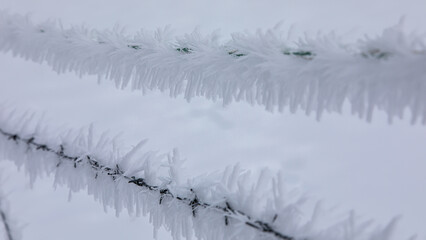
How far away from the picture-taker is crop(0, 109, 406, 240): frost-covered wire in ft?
2.29

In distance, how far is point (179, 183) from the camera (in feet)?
2.95

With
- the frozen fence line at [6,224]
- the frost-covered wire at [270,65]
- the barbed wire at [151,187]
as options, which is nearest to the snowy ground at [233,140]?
the frozen fence line at [6,224]

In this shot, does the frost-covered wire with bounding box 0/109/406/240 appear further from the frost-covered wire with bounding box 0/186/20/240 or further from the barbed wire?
the frost-covered wire with bounding box 0/186/20/240

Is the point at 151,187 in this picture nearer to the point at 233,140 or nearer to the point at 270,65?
the point at 270,65

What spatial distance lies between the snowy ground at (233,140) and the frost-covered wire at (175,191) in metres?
1.17

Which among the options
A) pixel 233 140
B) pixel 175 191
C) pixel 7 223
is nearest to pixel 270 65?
pixel 175 191

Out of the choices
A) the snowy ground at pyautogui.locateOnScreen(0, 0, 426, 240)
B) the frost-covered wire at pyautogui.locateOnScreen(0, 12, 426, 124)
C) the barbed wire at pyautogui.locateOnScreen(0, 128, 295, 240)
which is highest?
the frost-covered wire at pyautogui.locateOnScreen(0, 12, 426, 124)

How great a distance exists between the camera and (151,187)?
943 millimetres

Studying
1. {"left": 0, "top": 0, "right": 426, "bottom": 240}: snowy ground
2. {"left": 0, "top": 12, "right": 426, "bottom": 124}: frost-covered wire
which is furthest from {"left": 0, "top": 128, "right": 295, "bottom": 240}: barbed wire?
{"left": 0, "top": 0, "right": 426, "bottom": 240}: snowy ground

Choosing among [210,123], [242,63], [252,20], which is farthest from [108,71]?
[252,20]

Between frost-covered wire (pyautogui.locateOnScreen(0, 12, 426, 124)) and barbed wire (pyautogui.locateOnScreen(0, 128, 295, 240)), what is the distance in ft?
0.70

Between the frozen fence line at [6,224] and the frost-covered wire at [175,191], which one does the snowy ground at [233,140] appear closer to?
the frozen fence line at [6,224]

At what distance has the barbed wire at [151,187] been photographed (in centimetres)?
73

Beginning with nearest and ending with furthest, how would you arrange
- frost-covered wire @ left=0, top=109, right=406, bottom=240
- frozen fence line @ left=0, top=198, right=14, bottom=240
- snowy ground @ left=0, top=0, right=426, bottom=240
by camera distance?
frost-covered wire @ left=0, top=109, right=406, bottom=240, frozen fence line @ left=0, top=198, right=14, bottom=240, snowy ground @ left=0, top=0, right=426, bottom=240
